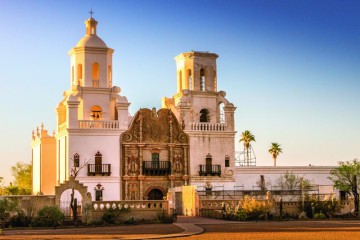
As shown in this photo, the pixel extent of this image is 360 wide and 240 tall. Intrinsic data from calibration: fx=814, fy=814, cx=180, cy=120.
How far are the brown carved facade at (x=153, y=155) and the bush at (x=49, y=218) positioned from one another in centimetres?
2043

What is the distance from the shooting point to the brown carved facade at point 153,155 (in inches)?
2778

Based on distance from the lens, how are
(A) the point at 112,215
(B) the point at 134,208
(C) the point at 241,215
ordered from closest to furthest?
1. (A) the point at 112,215
2. (C) the point at 241,215
3. (B) the point at 134,208

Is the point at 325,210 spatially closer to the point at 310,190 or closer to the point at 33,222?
the point at 310,190

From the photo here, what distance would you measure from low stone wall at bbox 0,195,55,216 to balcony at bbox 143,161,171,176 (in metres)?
16.5

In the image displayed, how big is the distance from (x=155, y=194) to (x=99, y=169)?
5761mm

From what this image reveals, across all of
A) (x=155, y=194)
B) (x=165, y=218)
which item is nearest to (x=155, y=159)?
(x=155, y=194)

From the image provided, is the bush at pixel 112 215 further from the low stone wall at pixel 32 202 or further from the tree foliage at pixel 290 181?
the tree foliage at pixel 290 181

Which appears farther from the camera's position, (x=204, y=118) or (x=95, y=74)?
(x=204, y=118)

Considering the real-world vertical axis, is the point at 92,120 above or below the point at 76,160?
above

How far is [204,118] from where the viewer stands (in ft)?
249

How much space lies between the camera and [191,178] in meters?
72.4

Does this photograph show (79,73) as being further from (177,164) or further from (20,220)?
(20,220)

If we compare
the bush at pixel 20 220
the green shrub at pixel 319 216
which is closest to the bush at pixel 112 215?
the bush at pixel 20 220

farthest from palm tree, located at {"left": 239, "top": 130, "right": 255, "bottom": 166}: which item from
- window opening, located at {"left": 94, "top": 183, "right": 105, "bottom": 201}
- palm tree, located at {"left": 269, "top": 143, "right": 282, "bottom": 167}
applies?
window opening, located at {"left": 94, "top": 183, "right": 105, "bottom": 201}
